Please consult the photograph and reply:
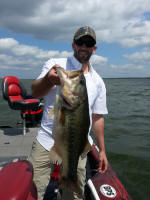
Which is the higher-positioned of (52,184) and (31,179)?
(31,179)

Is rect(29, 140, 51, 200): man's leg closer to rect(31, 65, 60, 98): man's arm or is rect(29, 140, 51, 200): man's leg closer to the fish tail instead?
the fish tail

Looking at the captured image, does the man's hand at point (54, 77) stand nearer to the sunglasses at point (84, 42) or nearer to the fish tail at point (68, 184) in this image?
the sunglasses at point (84, 42)

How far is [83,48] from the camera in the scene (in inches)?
114

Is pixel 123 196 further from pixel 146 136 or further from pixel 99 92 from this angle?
pixel 146 136

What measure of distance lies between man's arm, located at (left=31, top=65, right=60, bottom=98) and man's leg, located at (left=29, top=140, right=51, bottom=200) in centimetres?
79

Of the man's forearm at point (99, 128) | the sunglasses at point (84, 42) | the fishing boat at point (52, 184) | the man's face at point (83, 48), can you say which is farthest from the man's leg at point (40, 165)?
the sunglasses at point (84, 42)

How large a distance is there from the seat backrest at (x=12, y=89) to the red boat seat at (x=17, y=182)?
19.0 feet

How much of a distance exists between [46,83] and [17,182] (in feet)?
3.59

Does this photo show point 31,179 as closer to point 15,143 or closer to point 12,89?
point 15,143

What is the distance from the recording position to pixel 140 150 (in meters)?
10.0

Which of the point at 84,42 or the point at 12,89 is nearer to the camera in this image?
the point at 84,42

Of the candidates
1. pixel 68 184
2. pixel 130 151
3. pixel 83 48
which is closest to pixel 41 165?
pixel 68 184

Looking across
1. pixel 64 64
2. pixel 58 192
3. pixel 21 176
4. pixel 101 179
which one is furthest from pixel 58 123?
pixel 101 179

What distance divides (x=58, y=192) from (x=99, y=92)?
2017mm
